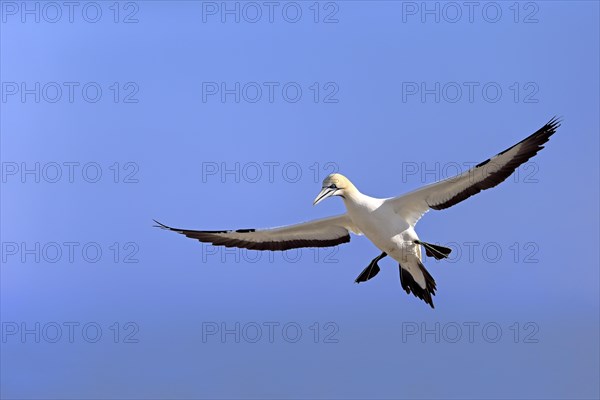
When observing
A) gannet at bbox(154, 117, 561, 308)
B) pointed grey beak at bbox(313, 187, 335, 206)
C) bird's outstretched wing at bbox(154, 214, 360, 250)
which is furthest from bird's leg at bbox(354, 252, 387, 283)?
pointed grey beak at bbox(313, 187, 335, 206)

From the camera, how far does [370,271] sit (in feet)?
62.8

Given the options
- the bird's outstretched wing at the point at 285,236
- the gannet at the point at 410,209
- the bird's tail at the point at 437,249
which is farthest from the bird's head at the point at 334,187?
the bird's tail at the point at 437,249

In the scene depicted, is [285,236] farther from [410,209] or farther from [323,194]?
[410,209]

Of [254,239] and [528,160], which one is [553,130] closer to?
[528,160]

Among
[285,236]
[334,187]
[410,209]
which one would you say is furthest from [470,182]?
[285,236]

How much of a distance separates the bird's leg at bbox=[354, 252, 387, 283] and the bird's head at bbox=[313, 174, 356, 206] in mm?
1453

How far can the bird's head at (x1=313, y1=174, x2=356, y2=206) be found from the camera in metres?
18.1

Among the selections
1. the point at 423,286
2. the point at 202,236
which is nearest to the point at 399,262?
the point at 423,286

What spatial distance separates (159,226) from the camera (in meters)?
18.9

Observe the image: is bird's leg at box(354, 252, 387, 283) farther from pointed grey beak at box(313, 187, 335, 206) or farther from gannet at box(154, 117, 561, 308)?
pointed grey beak at box(313, 187, 335, 206)

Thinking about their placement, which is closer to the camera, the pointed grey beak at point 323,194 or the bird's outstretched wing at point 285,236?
the pointed grey beak at point 323,194

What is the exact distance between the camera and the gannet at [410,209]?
711 inches

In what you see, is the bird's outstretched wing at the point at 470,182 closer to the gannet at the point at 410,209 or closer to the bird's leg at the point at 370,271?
the gannet at the point at 410,209

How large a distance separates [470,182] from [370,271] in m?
2.19
